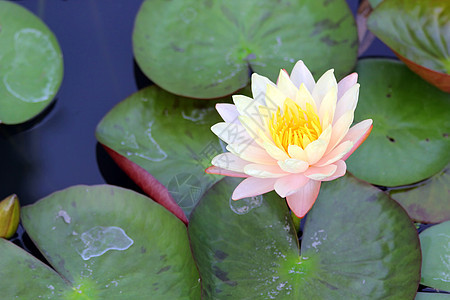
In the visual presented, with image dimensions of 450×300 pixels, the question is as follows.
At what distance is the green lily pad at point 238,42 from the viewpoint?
81.2 inches

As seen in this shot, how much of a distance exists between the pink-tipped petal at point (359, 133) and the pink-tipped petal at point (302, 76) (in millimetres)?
221

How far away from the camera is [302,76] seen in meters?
1.50

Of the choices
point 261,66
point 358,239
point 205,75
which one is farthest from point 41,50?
point 358,239

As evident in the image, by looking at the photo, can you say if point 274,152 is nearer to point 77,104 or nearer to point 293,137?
point 293,137

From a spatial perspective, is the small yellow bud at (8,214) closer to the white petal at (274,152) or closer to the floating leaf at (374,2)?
the white petal at (274,152)

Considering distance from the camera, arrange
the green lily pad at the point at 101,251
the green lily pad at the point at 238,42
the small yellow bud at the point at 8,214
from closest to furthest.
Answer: the green lily pad at the point at 101,251, the small yellow bud at the point at 8,214, the green lily pad at the point at 238,42

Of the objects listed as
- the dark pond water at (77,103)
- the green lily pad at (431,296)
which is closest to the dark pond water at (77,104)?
the dark pond water at (77,103)

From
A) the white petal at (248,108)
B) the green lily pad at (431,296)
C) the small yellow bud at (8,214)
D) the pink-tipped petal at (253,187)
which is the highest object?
the white petal at (248,108)

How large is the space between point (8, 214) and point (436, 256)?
177 centimetres

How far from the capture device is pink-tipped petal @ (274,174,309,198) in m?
1.34

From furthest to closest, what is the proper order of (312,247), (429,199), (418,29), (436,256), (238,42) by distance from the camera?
(238,42)
(418,29)
(429,199)
(436,256)
(312,247)

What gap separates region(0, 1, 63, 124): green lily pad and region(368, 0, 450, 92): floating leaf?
1.61 meters

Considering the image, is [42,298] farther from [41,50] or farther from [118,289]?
[41,50]

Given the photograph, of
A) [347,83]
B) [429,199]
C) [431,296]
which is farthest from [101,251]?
[429,199]
